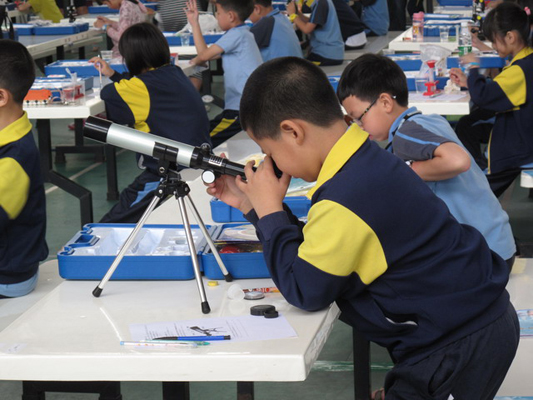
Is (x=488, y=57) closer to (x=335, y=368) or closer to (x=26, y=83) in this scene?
(x=335, y=368)

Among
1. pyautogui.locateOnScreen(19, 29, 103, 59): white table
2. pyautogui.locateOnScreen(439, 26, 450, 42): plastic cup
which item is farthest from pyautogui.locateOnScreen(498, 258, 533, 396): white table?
pyautogui.locateOnScreen(19, 29, 103, 59): white table

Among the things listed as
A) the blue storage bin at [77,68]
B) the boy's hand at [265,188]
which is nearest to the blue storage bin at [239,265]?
the boy's hand at [265,188]

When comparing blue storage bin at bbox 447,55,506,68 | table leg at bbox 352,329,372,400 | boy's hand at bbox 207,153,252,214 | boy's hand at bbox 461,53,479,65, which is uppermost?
boy's hand at bbox 207,153,252,214

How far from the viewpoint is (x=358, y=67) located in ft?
9.47

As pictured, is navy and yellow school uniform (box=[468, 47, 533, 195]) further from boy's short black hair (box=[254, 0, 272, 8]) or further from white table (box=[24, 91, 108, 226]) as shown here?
boy's short black hair (box=[254, 0, 272, 8])

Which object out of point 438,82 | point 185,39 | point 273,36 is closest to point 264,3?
point 273,36

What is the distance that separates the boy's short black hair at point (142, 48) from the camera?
4.04 m

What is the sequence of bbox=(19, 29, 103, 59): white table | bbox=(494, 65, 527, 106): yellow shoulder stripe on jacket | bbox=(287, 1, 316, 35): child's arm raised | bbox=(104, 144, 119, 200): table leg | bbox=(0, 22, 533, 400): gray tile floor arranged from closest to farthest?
bbox=(0, 22, 533, 400): gray tile floor < bbox=(494, 65, 527, 106): yellow shoulder stripe on jacket < bbox=(104, 144, 119, 200): table leg < bbox=(19, 29, 103, 59): white table < bbox=(287, 1, 316, 35): child's arm raised

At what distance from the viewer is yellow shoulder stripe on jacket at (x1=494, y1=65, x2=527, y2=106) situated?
396 centimetres

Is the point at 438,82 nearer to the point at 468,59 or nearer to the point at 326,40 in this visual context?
the point at 468,59

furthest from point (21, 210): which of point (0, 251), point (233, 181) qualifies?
point (233, 181)

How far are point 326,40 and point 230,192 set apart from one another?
19.8 feet

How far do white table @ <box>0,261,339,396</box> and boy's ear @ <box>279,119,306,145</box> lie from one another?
38 centimetres

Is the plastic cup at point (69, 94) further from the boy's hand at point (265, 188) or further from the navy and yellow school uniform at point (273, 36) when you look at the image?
the boy's hand at point (265, 188)
